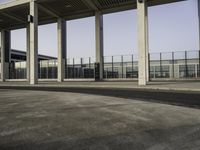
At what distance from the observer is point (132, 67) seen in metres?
31.7

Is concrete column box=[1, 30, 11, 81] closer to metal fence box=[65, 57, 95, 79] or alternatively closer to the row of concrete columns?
the row of concrete columns

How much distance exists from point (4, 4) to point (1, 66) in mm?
14984

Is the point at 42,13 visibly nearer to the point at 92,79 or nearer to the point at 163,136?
the point at 92,79

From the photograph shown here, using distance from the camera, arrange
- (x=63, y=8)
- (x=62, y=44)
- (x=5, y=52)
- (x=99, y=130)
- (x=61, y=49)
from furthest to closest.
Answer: (x=5, y=52)
(x=62, y=44)
(x=61, y=49)
(x=63, y=8)
(x=99, y=130)

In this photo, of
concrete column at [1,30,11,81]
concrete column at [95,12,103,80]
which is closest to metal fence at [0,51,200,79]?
concrete column at [95,12,103,80]

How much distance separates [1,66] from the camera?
133ft

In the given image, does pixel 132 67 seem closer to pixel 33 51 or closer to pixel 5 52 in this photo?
pixel 33 51

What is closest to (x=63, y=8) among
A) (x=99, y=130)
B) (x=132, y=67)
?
(x=132, y=67)

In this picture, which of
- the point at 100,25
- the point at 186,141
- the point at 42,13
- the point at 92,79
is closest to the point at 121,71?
the point at 92,79

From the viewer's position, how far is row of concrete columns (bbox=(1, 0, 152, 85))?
20.7 m

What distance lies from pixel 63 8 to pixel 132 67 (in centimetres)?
1299

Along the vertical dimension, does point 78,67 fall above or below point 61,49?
below

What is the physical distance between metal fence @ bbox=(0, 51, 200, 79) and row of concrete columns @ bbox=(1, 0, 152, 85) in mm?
1646

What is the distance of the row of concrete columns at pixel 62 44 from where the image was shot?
2073 cm
